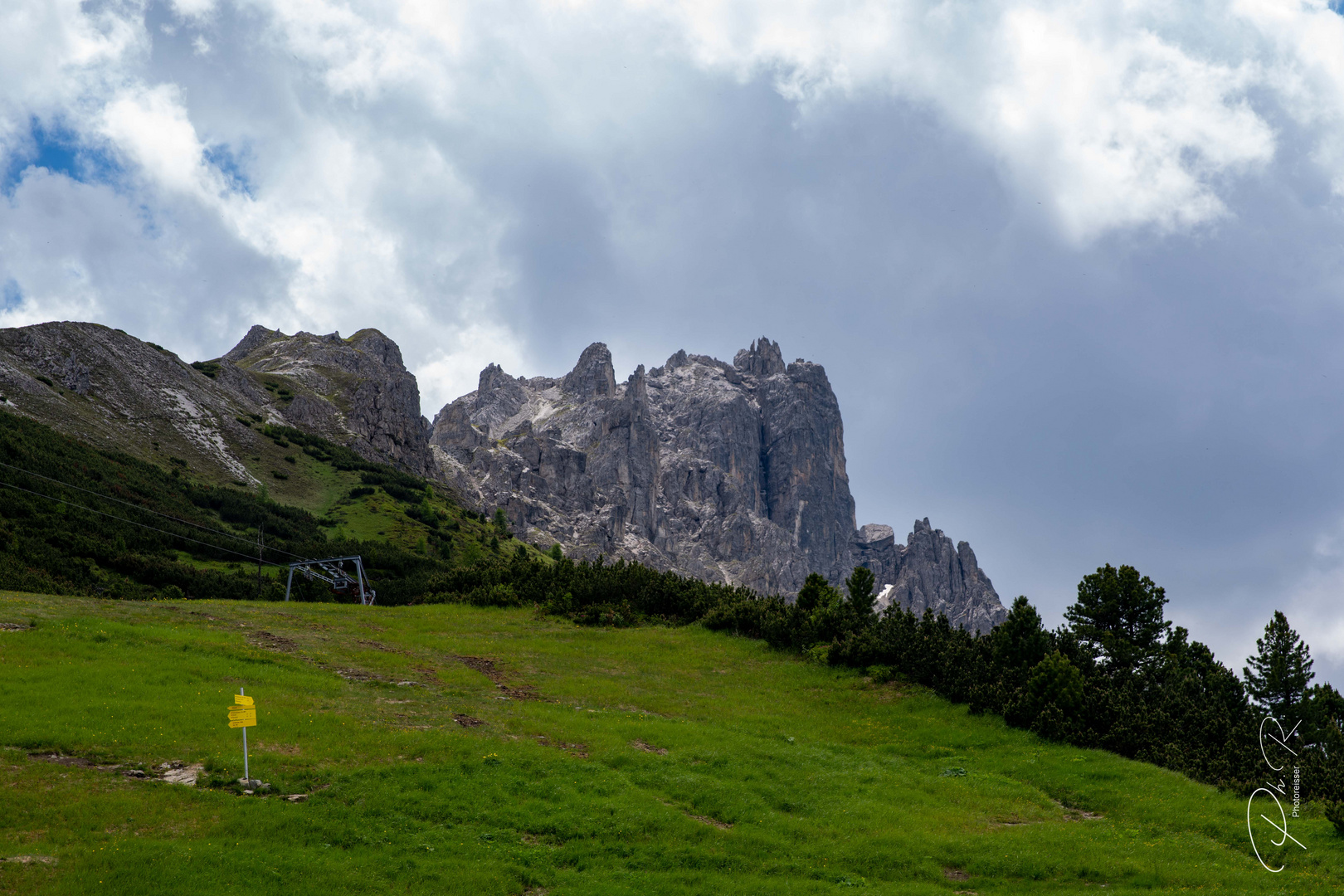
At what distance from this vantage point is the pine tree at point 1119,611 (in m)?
46.8

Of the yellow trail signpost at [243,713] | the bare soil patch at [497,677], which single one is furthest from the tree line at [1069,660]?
the yellow trail signpost at [243,713]

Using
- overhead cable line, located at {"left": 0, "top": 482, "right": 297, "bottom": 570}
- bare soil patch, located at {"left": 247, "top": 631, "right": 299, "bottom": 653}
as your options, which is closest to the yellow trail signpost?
bare soil patch, located at {"left": 247, "top": 631, "right": 299, "bottom": 653}

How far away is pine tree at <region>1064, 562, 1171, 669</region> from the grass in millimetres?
18931

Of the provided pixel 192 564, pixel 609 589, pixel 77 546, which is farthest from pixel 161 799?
pixel 192 564

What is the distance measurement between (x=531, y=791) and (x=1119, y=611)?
41.3 m

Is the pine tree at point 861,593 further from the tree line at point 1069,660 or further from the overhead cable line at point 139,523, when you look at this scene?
the overhead cable line at point 139,523

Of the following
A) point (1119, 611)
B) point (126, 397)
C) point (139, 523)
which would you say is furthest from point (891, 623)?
point (126, 397)

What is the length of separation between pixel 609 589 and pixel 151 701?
33.5m

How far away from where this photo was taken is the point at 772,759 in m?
26.3

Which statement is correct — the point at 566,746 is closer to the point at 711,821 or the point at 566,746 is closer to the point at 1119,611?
the point at 711,821

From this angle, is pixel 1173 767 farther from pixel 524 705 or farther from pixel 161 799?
pixel 161 799

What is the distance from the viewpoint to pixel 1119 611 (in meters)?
47.7

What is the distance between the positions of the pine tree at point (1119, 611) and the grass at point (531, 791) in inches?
745

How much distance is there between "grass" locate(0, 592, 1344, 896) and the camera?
16.4 metres
